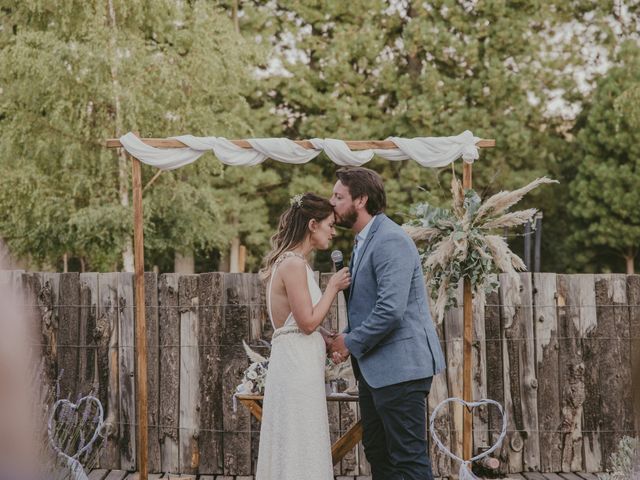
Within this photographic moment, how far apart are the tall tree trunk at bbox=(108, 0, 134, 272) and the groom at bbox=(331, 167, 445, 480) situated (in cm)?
1076

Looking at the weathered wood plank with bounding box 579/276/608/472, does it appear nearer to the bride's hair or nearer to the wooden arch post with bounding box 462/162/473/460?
the wooden arch post with bounding box 462/162/473/460

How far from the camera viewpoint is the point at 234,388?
6.41m

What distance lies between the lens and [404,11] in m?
20.3

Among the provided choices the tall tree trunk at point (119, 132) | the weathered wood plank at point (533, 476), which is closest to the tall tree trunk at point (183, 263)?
the tall tree trunk at point (119, 132)

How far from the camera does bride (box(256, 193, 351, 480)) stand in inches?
161

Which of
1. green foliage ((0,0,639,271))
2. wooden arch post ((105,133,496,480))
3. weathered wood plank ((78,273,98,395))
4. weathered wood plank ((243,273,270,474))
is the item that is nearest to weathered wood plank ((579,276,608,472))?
wooden arch post ((105,133,496,480))

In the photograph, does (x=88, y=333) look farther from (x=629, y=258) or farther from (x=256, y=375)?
(x=629, y=258)

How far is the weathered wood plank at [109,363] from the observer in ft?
21.4

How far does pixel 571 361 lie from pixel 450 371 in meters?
0.93

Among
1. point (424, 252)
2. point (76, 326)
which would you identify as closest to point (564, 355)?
point (424, 252)

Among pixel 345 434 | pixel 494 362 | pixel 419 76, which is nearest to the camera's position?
pixel 345 434

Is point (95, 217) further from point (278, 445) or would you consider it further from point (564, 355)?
point (278, 445)

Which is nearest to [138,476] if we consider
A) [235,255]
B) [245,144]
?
[245,144]

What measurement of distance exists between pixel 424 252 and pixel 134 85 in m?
10.2
